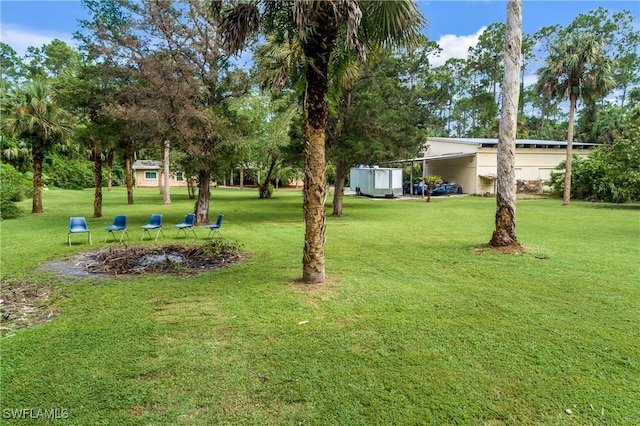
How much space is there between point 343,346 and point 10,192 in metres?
19.9

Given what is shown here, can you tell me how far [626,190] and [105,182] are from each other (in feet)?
161

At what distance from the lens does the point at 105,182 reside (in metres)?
44.7

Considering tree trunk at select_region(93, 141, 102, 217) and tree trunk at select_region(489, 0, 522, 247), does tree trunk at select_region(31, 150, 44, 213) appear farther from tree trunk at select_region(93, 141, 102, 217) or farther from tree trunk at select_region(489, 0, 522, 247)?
tree trunk at select_region(489, 0, 522, 247)

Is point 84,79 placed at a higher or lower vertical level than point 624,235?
higher

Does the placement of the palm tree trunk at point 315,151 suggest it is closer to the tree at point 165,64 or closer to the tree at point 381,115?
the tree at point 165,64

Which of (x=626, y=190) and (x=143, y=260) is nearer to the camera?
(x=143, y=260)

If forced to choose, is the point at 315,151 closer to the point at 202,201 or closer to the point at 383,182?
the point at 202,201

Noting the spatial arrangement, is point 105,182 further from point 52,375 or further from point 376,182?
Answer: point 52,375

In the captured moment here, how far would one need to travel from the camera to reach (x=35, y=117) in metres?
14.9

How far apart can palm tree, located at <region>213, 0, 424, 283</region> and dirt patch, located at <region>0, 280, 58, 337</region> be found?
3524 mm

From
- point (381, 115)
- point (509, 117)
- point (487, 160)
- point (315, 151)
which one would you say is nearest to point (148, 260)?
point (315, 151)

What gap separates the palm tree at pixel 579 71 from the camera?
18.6 m

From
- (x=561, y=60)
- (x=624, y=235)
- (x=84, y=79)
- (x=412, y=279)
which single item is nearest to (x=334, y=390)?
(x=412, y=279)

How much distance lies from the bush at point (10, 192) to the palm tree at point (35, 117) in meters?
1.65
